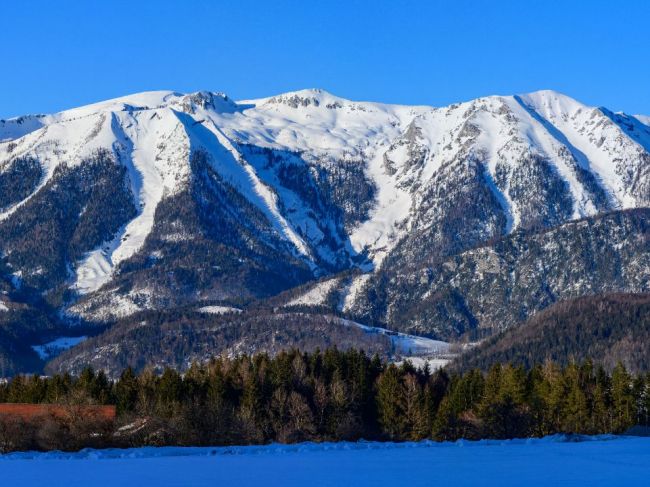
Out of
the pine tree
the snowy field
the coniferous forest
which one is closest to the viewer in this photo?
the snowy field

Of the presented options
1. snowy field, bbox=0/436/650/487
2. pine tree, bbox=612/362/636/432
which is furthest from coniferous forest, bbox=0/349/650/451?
snowy field, bbox=0/436/650/487

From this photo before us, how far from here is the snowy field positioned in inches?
3797

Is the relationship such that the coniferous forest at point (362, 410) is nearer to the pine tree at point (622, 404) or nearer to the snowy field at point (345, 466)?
the pine tree at point (622, 404)

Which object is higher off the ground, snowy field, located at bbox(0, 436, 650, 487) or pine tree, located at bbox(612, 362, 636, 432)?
pine tree, located at bbox(612, 362, 636, 432)

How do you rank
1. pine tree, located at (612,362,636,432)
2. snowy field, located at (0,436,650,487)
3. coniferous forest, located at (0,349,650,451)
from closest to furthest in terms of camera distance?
snowy field, located at (0,436,650,487) < coniferous forest, located at (0,349,650,451) < pine tree, located at (612,362,636,432)

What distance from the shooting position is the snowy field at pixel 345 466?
316ft

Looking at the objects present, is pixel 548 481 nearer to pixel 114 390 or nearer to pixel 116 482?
pixel 116 482

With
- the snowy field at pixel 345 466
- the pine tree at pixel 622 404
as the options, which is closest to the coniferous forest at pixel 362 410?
the pine tree at pixel 622 404

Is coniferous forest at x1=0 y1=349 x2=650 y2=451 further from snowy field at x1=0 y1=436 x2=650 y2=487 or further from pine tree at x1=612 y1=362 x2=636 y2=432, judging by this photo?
snowy field at x1=0 y1=436 x2=650 y2=487

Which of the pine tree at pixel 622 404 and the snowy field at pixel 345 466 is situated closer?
the snowy field at pixel 345 466

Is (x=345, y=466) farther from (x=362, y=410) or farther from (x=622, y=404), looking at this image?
(x=622, y=404)

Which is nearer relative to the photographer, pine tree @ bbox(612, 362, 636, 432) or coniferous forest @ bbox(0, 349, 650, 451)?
coniferous forest @ bbox(0, 349, 650, 451)

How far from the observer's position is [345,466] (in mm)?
106562

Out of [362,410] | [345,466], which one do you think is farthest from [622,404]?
[345,466]
